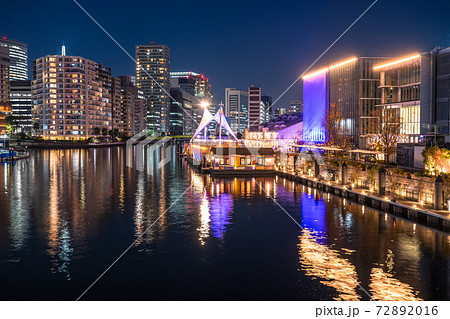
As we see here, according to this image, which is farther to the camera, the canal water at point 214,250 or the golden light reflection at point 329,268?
the canal water at point 214,250

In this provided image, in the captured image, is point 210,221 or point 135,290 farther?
point 210,221

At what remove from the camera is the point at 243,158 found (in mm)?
59219

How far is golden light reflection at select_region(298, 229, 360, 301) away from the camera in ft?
53.7

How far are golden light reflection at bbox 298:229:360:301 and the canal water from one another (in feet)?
0.15

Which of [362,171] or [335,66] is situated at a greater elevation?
[335,66]

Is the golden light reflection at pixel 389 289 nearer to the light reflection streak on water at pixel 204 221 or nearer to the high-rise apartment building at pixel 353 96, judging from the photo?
the light reflection streak on water at pixel 204 221

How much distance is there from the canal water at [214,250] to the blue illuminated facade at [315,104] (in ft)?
233

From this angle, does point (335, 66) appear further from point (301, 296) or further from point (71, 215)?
point (301, 296)

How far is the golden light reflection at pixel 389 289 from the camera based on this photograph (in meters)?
15.6

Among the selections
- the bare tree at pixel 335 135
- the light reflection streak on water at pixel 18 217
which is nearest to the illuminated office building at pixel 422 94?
the bare tree at pixel 335 135
